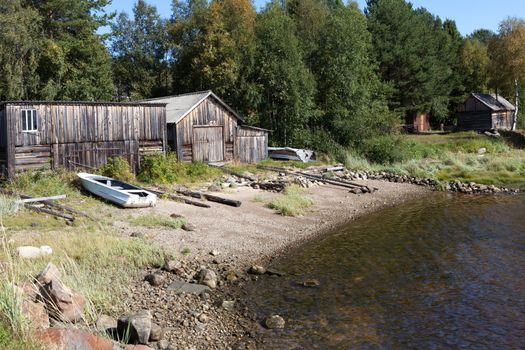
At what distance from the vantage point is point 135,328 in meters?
9.03

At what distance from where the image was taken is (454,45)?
222 ft

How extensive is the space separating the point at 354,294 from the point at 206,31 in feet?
133

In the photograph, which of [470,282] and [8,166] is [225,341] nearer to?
[470,282]

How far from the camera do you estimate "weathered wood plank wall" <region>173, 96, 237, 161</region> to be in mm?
30219

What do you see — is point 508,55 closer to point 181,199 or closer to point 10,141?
point 181,199

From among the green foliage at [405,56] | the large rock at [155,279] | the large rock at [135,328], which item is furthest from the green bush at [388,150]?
the large rock at [135,328]

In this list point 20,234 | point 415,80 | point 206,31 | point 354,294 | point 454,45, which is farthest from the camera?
point 454,45

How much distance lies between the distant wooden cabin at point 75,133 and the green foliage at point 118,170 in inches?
19.0

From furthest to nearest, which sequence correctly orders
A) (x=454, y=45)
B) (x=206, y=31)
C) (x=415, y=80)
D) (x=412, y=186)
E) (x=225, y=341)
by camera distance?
(x=454, y=45) → (x=415, y=80) → (x=206, y=31) → (x=412, y=186) → (x=225, y=341)

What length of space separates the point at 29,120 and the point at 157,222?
989 cm

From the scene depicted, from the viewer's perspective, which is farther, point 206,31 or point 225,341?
point 206,31

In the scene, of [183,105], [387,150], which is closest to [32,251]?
[183,105]

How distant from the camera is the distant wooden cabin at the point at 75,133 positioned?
905 inches

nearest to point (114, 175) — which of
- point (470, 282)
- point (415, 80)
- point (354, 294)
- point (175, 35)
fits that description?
point (354, 294)
